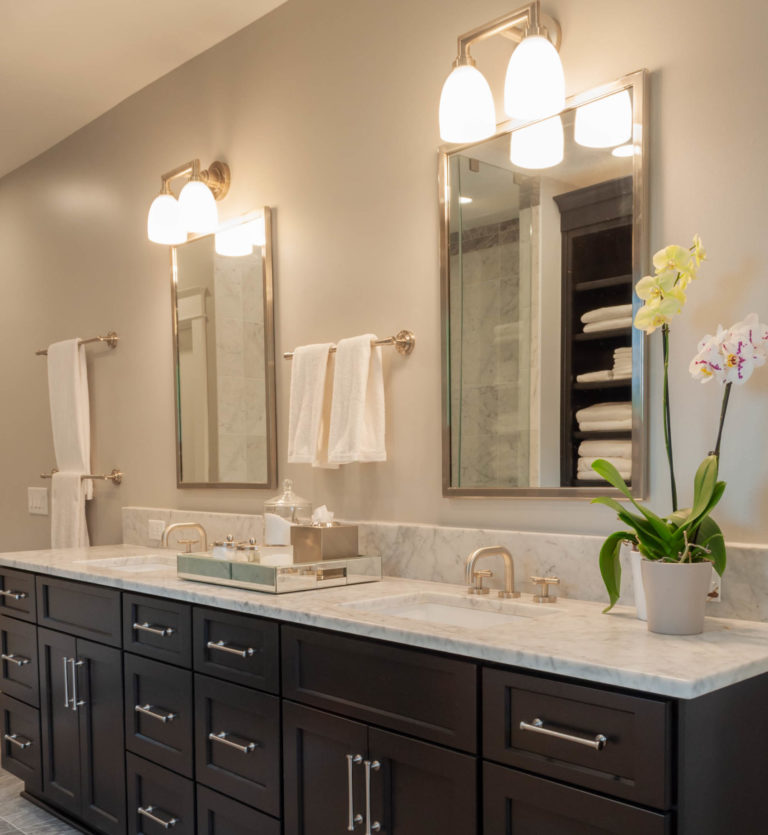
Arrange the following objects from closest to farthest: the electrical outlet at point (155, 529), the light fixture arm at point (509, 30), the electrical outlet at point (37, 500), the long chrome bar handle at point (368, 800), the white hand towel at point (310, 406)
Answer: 1. the long chrome bar handle at point (368, 800)
2. the light fixture arm at point (509, 30)
3. the white hand towel at point (310, 406)
4. the electrical outlet at point (155, 529)
5. the electrical outlet at point (37, 500)

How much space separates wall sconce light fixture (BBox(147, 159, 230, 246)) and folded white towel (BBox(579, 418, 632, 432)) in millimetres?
1472

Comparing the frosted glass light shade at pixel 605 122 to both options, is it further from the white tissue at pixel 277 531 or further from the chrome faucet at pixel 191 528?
the chrome faucet at pixel 191 528

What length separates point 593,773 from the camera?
123cm

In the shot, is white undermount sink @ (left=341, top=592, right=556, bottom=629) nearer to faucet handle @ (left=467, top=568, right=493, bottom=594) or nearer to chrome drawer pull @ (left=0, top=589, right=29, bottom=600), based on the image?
faucet handle @ (left=467, top=568, right=493, bottom=594)

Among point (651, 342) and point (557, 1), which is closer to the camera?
point (651, 342)

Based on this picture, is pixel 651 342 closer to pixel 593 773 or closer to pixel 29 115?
pixel 593 773

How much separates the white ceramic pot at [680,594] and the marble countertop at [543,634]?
23 mm

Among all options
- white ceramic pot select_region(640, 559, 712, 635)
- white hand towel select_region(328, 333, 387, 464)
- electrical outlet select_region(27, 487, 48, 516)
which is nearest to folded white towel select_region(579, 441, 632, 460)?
white ceramic pot select_region(640, 559, 712, 635)

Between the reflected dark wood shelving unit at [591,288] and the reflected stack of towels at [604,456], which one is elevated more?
the reflected dark wood shelving unit at [591,288]

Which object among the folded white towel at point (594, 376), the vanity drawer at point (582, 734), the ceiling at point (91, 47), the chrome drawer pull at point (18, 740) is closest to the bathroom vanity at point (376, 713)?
the vanity drawer at point (582, 734)

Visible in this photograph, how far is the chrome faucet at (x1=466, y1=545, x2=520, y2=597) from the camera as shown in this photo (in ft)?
6.02

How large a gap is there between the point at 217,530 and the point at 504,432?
3.86 feet

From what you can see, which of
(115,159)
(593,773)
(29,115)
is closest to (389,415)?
(593,773)

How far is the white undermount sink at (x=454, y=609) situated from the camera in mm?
1789
